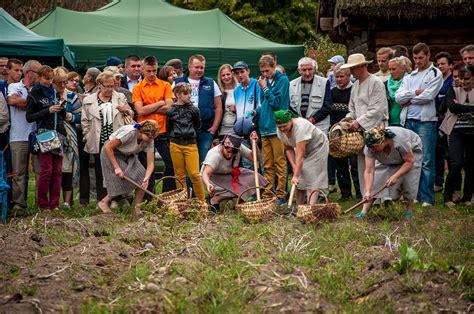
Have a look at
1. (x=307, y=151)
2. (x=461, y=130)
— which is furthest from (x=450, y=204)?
(x=307, y=151)

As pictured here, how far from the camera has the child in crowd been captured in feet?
39.8

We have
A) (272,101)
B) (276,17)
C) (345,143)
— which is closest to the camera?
(345,143)

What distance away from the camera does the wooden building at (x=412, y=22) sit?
17625mm

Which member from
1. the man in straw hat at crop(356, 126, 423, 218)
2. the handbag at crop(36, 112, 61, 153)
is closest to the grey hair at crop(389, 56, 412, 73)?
the man in straw hat at crop(356, 126, 423, 218)

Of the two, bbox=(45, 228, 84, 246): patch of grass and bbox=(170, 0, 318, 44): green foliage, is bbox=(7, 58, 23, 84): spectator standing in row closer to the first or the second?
bbox=(45, 228, 84, 246): patch of grass

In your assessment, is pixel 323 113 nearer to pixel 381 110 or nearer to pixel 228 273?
pixel 381 110

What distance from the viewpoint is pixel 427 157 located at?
1238cm

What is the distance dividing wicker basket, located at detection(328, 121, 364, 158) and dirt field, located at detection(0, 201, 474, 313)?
1.18 meters

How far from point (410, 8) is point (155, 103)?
706cm

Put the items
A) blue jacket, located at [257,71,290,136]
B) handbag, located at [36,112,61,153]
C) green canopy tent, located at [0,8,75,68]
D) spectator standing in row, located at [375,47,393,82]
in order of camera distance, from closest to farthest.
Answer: handbag, located at [36,112,61,153] → blue jacket, located at [257,71,290,136] → spectator standing in row, located at [375,47,393,82] → green canopy tent, located at [0,8,75,68]

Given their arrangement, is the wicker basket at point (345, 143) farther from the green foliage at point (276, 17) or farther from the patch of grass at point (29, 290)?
the green foliage at point (276, 17)

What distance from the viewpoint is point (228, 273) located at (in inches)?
283

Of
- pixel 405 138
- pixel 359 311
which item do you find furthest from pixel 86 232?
pixel 359 311

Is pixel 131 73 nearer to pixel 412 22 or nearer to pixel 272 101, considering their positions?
pixel 272 101
